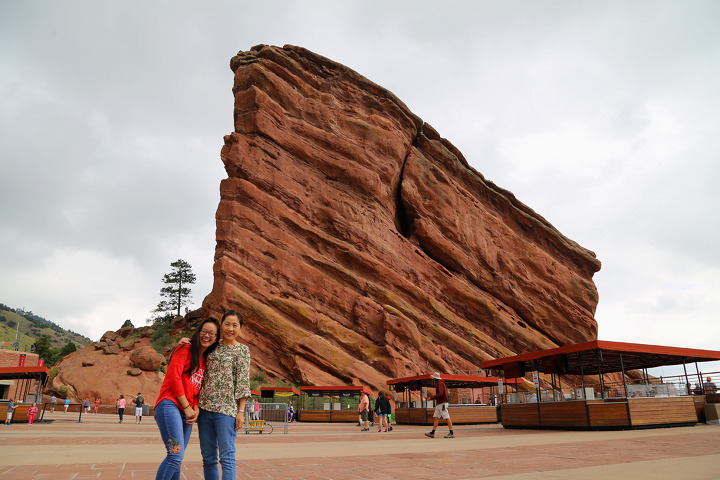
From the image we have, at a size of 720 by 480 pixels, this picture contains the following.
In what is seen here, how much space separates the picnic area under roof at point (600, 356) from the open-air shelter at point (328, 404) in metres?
10.1

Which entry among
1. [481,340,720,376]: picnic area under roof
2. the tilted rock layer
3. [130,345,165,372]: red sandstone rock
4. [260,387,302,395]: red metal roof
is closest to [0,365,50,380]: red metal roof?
[260,387,302,395]: red metal roof

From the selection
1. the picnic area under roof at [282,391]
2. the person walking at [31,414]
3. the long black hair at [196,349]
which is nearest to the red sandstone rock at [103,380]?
the picnic area under roof at [282,391]

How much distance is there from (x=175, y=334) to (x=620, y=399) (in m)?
38.9

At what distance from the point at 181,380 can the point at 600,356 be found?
50.1 feet

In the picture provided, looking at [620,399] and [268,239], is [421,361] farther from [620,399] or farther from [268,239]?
[620,399]

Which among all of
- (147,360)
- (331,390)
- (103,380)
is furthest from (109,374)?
(331,390)

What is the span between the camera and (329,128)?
46562mm

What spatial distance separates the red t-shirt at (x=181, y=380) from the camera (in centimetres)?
396

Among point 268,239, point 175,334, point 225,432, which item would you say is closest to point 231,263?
point 268,239

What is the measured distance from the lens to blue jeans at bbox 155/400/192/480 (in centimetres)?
377

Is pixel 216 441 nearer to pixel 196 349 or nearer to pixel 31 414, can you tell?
pixel 196 349

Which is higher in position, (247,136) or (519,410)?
(247,136)

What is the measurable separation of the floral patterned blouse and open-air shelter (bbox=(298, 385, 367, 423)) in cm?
2534

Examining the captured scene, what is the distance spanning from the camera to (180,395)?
3930 millimetres
